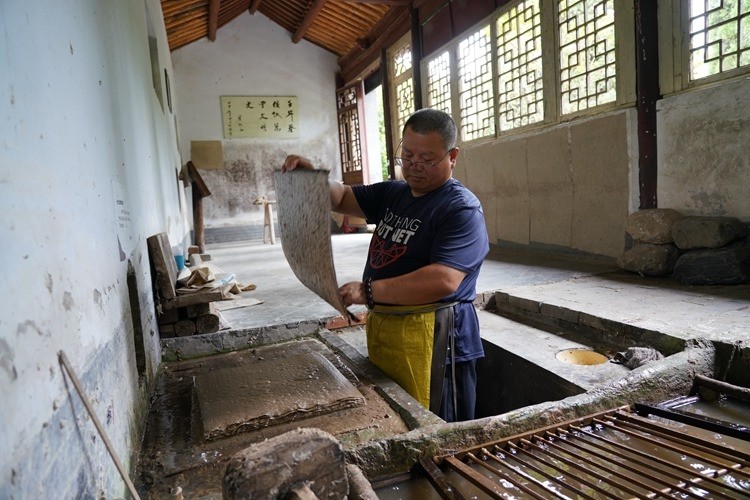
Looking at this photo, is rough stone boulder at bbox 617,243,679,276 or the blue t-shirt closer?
the blue t-shirt

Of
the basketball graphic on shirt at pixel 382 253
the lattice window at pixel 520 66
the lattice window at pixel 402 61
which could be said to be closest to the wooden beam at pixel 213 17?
the lattice window at pixel 402 61

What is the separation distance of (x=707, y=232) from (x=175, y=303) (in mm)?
4100

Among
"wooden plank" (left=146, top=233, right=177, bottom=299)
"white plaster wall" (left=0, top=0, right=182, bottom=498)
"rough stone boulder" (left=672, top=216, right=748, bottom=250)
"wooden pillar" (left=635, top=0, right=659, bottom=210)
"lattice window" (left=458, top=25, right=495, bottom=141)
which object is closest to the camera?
"white plaster wall" (left=0, top=0, right=182, bottom=498)

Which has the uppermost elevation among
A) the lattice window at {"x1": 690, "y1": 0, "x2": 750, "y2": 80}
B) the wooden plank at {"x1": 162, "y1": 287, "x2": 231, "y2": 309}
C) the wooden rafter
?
the wooden rafter

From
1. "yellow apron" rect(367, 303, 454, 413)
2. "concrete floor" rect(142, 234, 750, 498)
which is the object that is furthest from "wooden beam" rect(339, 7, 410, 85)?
"yellow apron" rect(367, 303, 454, 413)

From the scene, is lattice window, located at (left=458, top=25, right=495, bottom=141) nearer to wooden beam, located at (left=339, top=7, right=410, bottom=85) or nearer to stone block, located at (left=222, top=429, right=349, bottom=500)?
wooden beam, located at (left=339, top=7, right=410, bottom=85)

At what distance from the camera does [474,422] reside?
6.20ft

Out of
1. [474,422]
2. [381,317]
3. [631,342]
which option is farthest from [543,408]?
[631,342]

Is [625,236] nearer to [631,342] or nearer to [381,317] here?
[631,342]

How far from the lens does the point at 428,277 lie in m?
2.04

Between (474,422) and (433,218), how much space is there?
2.92 ft

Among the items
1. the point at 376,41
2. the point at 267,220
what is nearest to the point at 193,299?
the point at 267,220

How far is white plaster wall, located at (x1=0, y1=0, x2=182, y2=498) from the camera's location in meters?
0.90

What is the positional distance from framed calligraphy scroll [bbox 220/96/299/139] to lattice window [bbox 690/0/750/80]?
10.5 meters
